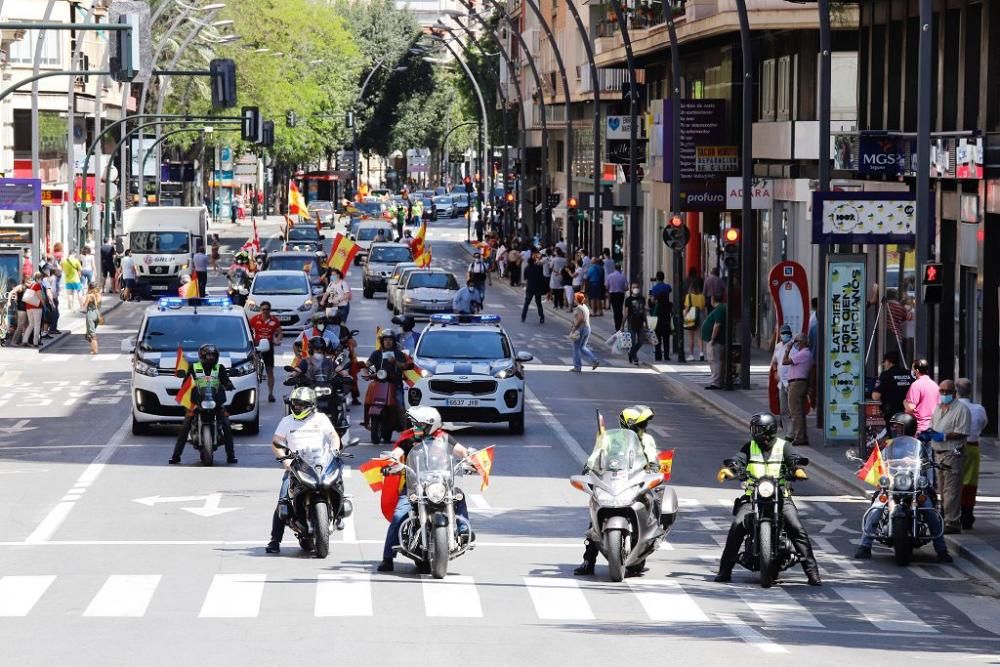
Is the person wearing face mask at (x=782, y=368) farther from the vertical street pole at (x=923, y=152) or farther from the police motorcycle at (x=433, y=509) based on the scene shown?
the police motorcycle at (x=433, y=509)

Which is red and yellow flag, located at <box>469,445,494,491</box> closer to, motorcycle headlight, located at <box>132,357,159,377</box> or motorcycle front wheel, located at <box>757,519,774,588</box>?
motorcycle front wheel, located at <box>757,519,774,588</box>

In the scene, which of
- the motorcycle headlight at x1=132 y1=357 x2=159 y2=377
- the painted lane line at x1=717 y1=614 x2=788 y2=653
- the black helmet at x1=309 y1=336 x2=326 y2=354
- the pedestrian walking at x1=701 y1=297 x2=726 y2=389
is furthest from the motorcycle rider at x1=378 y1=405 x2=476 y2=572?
the pedestrian walking at x1=701 y1=297 x2=726 y2=389

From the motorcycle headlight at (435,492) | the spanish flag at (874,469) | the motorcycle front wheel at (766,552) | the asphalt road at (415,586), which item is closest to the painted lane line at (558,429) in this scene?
the asphalt road at (415,586)

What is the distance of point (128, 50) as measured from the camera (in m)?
32.5

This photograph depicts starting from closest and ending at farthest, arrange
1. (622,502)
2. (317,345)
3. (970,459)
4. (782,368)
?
1. (622,502)
2. (970,459)
3. (317,345)
4. (782,368)

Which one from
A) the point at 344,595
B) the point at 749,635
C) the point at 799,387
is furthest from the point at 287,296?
the point at 749,635

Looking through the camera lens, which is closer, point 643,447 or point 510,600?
point 510,600

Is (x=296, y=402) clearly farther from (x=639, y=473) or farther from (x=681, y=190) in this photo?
(x=681, y=190)

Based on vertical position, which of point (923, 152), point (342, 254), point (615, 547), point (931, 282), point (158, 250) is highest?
point (923, 152)

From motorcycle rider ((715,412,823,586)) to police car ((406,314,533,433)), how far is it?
37.8 feet

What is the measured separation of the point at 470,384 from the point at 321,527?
35.7ft

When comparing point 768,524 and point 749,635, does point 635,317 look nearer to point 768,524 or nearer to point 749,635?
point 768,524

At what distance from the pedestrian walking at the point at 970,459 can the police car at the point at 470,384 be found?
909cm

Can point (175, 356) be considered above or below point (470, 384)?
above
